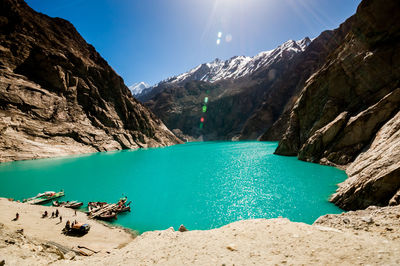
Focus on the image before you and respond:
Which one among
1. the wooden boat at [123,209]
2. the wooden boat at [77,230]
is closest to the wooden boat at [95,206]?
the wooden boat at [123,209]

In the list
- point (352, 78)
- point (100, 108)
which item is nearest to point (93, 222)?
point (352, 78)

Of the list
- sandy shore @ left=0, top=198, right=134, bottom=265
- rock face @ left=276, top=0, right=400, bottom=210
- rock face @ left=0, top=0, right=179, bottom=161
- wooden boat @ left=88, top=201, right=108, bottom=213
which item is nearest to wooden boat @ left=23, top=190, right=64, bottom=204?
sandy shore @ left=0, top=198, right=134, bottom=265

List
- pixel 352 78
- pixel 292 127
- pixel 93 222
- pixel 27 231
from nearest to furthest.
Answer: pixel 27 231, pixel 93 222, pixel 352 78, pixel 292 127

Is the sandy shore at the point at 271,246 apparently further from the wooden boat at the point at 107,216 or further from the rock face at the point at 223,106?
the rock face at the point at 223,106

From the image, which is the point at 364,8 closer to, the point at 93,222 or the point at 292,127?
the point at 292,127

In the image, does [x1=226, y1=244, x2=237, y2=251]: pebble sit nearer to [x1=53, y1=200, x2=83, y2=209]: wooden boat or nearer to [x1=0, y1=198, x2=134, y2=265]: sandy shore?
[x1=0, y1=198, x2=134, y2=265]: sandy shore

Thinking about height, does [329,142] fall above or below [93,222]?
above

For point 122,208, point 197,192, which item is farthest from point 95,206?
point 197,192
